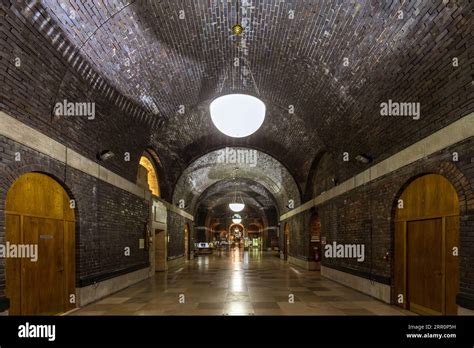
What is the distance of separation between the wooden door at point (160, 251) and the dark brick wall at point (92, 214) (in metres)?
3.72

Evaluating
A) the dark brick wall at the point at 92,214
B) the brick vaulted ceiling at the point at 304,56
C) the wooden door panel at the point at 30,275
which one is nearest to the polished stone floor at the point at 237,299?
the dark brick wall at the point at 92,214

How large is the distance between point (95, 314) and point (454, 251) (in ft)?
21.7

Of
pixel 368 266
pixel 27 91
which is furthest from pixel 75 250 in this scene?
pixel 368 266

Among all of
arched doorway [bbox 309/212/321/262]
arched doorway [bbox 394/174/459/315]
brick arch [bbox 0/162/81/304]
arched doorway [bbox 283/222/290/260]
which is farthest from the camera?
arched doorway [bbox 283/222/290/260]

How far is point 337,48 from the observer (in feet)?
26.0

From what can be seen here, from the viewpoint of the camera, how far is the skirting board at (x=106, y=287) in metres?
7.89

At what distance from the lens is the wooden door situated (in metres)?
16.1

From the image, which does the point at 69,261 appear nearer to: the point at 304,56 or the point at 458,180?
the point at 304,56

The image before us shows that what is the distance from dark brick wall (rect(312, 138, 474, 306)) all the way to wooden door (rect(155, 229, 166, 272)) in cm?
687

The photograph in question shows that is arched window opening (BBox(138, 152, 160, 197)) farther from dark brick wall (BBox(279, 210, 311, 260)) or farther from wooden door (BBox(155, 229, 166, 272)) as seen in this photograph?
dark brick wall (BBox(279, 210, 311, 260))

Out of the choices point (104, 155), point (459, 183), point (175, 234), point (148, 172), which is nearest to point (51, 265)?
point (104, 155)

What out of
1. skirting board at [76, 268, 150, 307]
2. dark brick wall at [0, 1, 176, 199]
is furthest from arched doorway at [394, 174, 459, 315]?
dark brick wall at [0, 1, 176, 199]

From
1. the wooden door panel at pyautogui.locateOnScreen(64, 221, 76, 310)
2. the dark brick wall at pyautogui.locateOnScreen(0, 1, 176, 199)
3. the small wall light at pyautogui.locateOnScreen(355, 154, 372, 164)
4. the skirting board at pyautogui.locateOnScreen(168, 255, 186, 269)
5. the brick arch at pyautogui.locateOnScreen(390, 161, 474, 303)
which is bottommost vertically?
the skirting board at pyautogui.locateOnScreen(168, 255, 186, 269)

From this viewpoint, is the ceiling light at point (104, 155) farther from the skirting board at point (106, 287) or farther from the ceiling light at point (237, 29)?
the ceiling light at point (237, 29)
